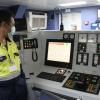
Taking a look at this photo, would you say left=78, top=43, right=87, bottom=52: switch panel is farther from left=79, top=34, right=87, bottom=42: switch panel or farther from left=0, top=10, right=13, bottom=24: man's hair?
left=0, top=10, right=13, bottom=24: man's hair

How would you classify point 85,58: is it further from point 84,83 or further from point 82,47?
point 84,83

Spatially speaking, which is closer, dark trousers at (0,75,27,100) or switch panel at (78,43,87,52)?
dark trousers at (0,75,27,100)

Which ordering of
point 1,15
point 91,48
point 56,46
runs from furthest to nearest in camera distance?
point 56,46, point 91,48, point 1,15

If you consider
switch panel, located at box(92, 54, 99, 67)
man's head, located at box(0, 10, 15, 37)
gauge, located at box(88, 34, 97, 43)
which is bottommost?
switch panel, located at box(92, 54, 99, 67)

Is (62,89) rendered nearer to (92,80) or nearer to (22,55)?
(92,80)

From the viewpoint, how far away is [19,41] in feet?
6.64

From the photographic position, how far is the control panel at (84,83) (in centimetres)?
163

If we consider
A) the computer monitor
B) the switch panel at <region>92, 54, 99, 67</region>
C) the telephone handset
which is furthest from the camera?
the telephone handset

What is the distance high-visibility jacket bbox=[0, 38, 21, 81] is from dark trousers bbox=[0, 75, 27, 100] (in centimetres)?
5

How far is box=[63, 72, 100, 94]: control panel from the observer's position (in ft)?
5.36

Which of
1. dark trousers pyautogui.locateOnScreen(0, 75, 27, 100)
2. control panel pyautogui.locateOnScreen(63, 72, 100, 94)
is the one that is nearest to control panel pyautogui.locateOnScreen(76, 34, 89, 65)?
control panel pyautogui.locateOnScreen(63, 72, 100, 94)

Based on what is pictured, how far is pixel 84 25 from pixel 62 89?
7.66 m

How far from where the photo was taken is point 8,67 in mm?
1676

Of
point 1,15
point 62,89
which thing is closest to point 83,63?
point 62,89
